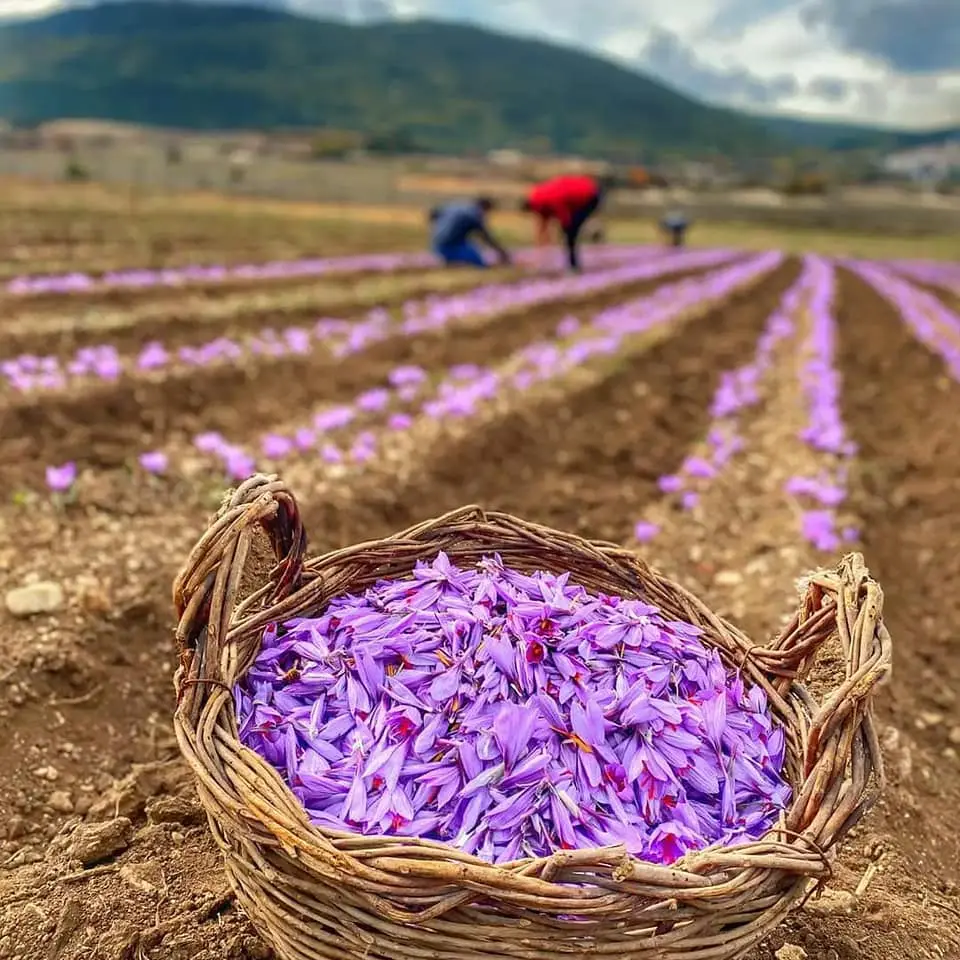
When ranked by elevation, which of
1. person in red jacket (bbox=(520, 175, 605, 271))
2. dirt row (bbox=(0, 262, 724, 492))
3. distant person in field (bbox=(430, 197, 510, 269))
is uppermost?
person in red jacket (bbox=(520, 175, 605, 271))

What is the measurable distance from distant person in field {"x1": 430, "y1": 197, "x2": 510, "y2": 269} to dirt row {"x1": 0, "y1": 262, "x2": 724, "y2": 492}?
7691 millimetres

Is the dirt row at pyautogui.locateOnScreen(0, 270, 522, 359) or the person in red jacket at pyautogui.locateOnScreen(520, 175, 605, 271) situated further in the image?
the person in red jacket at pyautogui.locateOnScreen(520, 175, 605, 271)

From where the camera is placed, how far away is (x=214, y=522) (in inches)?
68.0

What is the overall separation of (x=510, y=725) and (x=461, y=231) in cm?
Result: 1592

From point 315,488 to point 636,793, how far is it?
3286 millimetres

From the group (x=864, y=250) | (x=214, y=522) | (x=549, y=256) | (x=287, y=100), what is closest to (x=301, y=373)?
(x=214, y=522)

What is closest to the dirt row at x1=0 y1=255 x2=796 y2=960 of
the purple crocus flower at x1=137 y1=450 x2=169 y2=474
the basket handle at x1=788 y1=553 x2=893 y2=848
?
the purple crocus flower at x1=137 y1=450 x2=169 y2=474

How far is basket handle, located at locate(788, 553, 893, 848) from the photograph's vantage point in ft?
4.95

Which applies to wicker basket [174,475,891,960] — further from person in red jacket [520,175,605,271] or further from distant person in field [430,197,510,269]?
person in red jacket [520,175,605,271]

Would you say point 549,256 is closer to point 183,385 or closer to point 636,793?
point 183,385

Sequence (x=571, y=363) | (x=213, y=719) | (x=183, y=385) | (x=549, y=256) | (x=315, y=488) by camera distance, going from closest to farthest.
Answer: (x=213, y=719) < (x=315, y=488) < (x=183, y=385) < (x=571, y=363) < (x=549, y=256)

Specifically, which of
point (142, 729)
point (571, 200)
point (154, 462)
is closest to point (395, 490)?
point (154, 462)

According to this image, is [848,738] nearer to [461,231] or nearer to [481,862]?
[481,862]

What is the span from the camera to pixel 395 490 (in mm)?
4660
